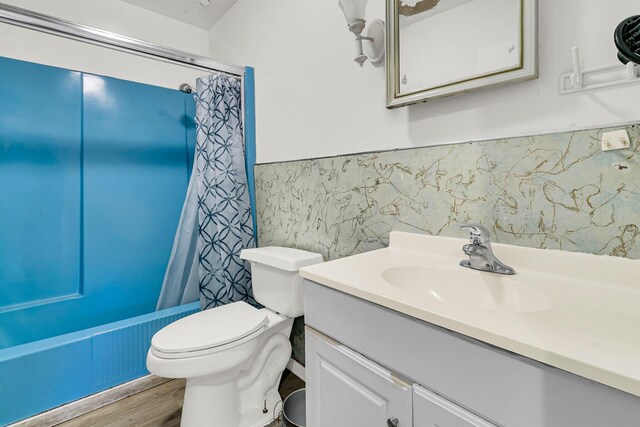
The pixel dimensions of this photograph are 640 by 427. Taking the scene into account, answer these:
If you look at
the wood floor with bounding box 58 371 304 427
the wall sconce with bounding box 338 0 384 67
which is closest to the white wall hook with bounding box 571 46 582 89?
the wall sconce with bounding box 338 0 384 67

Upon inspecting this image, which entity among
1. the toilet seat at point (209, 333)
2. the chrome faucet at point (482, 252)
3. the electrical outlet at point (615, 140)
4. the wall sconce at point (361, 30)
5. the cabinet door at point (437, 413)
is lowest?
the toilet seat at point (209, 333)

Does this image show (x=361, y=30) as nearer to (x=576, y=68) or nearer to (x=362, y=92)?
(x=362, y=92)

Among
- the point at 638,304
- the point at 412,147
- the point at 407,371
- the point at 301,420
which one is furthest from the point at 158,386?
the point at 638,304

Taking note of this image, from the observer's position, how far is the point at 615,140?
27.6 inches

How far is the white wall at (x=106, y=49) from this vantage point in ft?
5.86

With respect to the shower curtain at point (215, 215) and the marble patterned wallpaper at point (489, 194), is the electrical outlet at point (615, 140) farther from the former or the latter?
the shower curtain at point (215, 215)

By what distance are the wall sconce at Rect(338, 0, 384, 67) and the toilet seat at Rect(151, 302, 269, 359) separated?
1.16 meters

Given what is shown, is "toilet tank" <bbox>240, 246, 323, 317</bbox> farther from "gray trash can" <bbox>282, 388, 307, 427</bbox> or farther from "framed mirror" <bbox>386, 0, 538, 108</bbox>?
"framed mirror" <bbox>386, 0, 538, 108</bbox>

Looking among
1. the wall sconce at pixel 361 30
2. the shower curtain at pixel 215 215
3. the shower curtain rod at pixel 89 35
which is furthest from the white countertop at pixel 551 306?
the shower curtain rod at pixel 89 35

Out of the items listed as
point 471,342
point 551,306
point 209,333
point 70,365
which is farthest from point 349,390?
point 70,365

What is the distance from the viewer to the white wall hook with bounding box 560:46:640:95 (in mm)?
678

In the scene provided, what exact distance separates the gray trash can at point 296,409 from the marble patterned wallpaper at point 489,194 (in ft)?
2.25

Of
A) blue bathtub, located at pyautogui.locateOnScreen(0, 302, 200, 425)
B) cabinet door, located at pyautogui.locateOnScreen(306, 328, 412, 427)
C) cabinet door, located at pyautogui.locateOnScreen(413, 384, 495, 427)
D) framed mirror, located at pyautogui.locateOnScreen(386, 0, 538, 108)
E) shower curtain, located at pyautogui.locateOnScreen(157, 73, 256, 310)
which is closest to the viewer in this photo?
cabinet door, located at pyautogui.locateOnScreen(413, 384, 495, 427)

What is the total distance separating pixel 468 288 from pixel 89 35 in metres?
1.72
